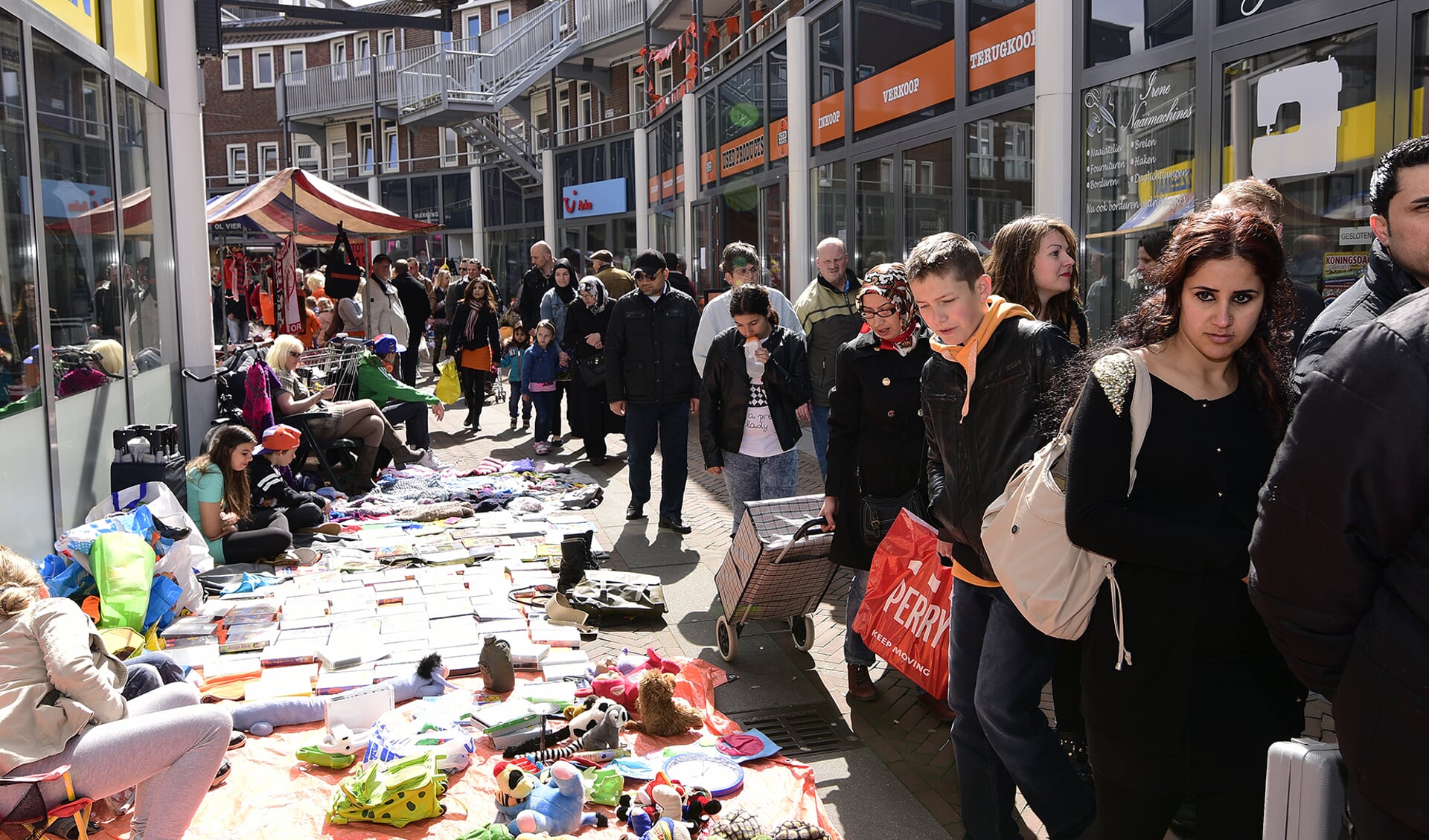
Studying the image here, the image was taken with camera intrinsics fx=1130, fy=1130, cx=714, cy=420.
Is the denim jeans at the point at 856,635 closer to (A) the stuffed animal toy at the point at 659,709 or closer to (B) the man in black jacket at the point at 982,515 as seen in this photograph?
(A) the stuffed animal toy at the point at 659,709

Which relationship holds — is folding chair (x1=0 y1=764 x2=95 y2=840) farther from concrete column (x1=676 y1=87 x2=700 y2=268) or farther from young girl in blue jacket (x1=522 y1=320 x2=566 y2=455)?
concrete column (x1=676 y1=87 x2=700 y2=268)

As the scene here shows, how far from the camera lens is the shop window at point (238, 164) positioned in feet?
149

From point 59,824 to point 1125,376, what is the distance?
332 centimetres

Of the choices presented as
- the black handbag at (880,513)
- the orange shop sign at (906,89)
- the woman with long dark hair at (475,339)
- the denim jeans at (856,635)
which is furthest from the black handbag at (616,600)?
the woman with long dark hair at (475,339)

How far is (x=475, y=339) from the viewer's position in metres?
13.3

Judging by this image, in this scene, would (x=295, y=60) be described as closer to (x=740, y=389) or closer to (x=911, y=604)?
(x=740, y=389)

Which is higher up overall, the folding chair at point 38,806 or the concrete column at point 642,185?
the concrete column at point 642,185

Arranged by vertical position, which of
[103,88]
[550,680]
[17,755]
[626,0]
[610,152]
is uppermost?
[626,0]

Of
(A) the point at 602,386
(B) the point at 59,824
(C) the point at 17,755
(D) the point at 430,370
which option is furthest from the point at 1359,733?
(D) the point at 430,370

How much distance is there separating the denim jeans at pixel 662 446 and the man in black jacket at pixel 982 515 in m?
4.84

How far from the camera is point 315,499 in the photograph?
8547mm

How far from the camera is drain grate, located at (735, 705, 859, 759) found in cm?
441

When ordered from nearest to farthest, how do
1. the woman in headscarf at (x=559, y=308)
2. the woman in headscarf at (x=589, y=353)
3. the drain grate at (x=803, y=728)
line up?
the drain grate at (x=803, y=728) → the woman in headscarf at (x=589, y=353) → the woman in headscarf at (x=559, y=308)

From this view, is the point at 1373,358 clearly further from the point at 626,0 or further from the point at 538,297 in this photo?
the point at 626,0
